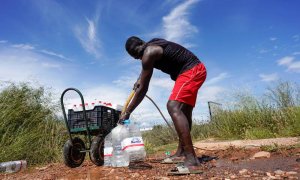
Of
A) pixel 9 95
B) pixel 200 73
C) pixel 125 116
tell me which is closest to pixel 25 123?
pixel 9 95

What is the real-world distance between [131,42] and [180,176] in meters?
2.10

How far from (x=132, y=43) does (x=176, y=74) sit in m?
0.81

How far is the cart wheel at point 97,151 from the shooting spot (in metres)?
6.15

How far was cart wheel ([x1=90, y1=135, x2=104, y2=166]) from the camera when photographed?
6.15 m

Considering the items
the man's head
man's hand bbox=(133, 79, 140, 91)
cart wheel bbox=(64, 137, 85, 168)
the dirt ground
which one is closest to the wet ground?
the dirt ground

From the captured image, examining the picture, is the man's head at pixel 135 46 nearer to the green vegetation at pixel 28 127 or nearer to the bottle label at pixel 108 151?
the bottle label at pixel 108 151

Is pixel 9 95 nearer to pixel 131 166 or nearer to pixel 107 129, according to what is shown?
pixel 107 129

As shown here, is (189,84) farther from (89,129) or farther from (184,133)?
(89,129)

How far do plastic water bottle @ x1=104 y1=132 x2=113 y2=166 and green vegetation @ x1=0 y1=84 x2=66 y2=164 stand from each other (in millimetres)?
3331

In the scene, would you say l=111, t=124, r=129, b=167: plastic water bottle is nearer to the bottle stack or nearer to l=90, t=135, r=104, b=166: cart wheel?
the bottle stack

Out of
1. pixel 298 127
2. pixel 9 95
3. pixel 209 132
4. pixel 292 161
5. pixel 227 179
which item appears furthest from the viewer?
pixel 209 132

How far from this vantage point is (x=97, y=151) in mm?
6219

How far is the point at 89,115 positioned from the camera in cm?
630

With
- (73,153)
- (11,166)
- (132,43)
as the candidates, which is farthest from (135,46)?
(11,166)
